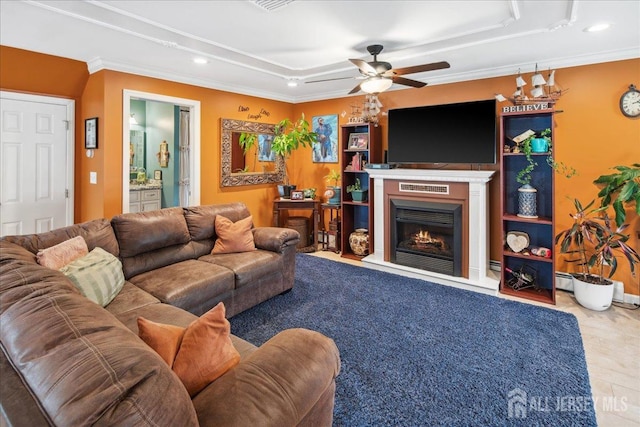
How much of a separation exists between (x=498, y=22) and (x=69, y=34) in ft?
12.2

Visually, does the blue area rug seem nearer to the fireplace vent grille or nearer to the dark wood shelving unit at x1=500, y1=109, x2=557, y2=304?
the dark wood shelving unit at x1=500, y1=109, x2=557, y2=304

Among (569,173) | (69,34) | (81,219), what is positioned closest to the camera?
(69,34)

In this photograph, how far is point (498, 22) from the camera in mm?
2801

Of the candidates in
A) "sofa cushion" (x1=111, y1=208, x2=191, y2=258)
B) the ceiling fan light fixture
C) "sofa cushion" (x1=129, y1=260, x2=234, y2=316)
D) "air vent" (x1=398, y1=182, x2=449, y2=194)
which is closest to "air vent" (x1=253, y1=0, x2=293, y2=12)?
the ceiling fan light fixture

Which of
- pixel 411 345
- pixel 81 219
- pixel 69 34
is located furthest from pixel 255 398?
pixel 81 219

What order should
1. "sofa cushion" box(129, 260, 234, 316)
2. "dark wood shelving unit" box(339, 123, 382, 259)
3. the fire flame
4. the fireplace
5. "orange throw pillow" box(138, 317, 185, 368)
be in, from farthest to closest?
"dark wood shelving unit" box(339, 123, 382, 259) → the fire flame → the fireplace → "sofa cushion" box(129, 260, 234, 316) → "orange throw pillow" box(138, 317, 185, 368)

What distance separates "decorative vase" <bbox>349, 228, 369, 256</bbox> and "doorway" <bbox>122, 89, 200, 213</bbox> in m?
2.29

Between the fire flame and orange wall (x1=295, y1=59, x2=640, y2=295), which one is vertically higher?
orange wall (x1=295, y1=59, x2=640, y2=295)

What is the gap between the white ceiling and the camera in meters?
2.54

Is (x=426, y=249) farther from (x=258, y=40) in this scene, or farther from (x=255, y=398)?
(x=255, y=398)

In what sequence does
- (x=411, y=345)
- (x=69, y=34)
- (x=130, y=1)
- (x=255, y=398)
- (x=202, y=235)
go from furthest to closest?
(x=202, y=235), (x=69, y=34), (x=411, y=345), (x=130, y=1), (x=255, y=398)

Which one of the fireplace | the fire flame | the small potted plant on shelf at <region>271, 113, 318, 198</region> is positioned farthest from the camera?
the small potted plant on shelf at <region>271, 113, 318, 198</region>

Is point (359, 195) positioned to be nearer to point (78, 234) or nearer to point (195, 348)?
point (78, 234)

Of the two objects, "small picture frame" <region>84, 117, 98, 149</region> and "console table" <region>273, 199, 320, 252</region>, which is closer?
"small picture frame" <region>84, 117, 98, 149</region>
